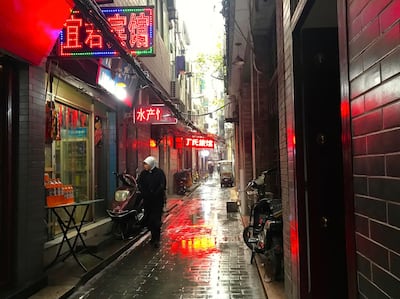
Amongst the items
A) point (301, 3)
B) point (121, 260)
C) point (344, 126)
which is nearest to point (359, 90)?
point (344, 126)

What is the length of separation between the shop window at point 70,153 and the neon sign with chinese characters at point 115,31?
1071mm

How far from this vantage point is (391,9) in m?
1.58

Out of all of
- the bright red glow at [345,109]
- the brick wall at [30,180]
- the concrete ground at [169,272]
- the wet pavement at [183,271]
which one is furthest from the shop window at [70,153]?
the bright red glow at [345,109]

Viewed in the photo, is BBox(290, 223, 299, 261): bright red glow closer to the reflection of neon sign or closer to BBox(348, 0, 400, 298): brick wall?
BBox(348, 0, 400, 298): brick wall

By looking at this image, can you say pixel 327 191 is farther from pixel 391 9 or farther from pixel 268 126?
pixel 268 126

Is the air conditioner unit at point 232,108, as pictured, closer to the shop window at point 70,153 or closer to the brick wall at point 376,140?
the shop window at point 70,153

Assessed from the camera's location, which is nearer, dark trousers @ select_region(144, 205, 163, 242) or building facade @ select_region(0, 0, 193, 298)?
building facade @ select_region(0, 0, 193, 298)

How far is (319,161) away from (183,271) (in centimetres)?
367

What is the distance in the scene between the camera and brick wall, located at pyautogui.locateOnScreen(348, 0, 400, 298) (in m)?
1.58

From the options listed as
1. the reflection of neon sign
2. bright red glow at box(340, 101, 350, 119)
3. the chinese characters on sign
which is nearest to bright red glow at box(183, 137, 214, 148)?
the chinese characters on sign

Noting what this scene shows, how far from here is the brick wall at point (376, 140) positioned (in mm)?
1585

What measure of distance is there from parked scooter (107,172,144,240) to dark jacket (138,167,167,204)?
22 cm

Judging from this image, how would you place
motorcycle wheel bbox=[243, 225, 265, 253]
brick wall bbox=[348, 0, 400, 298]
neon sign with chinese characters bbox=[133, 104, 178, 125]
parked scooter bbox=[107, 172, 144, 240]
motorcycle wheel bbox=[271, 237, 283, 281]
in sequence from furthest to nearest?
neon sign with chinese characters bbox=[133, 104, 178, 125] → parked scooter bbox=[107, 172, 144, 240] → motorcycle wheel bbox=[243, 225, 265, 253] → motorcycle wheel bbox=[271, 237, 283, 281] → brick wall bbox=[348, 0, 400, 298]

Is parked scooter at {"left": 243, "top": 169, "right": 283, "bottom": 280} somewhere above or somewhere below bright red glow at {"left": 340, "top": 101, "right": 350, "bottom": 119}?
below
